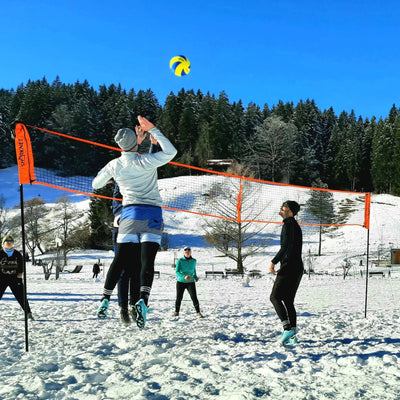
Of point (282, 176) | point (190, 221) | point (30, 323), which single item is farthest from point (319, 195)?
point (30, 323)

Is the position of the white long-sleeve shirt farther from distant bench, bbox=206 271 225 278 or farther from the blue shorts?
distant bench, bbox=206 271 225 278

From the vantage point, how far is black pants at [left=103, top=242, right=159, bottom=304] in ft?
14.5

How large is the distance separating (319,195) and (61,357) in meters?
38.1

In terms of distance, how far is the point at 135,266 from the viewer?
476 centimetres

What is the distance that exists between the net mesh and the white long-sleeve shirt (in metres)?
11.0

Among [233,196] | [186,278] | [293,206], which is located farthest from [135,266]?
[233,196]

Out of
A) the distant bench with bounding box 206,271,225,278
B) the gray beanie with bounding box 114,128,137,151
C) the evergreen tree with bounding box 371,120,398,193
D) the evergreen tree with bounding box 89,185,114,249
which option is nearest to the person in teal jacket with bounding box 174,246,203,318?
the gray beanie with bounding box 114,128,137,151

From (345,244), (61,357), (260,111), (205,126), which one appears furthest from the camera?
(260,111)

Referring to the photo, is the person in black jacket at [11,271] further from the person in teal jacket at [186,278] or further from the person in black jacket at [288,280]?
the person in black jacket at [288,280]

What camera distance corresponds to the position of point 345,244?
42.5m

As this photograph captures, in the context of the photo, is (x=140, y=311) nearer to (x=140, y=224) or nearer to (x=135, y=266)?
(x=135, y=266)

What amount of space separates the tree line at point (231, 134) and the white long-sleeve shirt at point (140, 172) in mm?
61615

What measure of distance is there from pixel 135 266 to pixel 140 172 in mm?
1175

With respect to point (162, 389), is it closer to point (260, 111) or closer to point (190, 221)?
point (190, 221)
